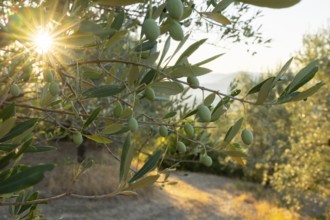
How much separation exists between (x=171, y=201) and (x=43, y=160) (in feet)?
18.1

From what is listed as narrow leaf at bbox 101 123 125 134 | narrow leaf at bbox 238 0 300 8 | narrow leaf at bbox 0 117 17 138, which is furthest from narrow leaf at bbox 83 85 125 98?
narrow leaf at bbox 238 0 300 8

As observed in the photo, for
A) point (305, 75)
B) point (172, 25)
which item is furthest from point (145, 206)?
point (172, 25)

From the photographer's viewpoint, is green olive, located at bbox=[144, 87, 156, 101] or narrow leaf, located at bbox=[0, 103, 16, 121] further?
green olive, located at bbox=[144, 87, 156, 101]

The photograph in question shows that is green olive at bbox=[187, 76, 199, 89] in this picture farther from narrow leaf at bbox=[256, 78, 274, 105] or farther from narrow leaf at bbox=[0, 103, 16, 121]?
narrow leaf at bbox=[0, 103, 16, 121]

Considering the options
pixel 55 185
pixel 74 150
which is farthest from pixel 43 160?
pixel 55 185

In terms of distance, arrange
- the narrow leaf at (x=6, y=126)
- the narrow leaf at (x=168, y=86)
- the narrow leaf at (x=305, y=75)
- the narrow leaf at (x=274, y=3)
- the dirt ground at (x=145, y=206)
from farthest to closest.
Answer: the dirt ground at (x=145, y=206)
the narrow leaf at (x=168, y=86)
the narrow leaf at (x=305, y=75)
the narrow leaf at (x=6, y=126)
the narrow leaf at (x=274, y=3)

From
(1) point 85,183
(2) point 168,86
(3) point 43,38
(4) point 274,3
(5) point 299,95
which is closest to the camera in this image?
(4) point 274,3

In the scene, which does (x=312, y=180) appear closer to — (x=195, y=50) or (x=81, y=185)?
(x=81, y=185)

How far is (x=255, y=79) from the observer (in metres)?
21.2

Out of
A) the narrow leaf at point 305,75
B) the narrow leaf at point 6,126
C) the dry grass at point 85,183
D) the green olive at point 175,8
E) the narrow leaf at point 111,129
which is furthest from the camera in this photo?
the dry grass at point 85,183

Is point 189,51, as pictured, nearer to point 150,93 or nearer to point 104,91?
point 150,93

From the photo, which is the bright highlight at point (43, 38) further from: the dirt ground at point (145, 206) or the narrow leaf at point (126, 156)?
the dirt ground at point (145, 206)

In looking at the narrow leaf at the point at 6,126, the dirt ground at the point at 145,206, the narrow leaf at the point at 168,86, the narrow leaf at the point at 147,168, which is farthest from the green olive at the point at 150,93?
the dirt ground at the point at 145,206

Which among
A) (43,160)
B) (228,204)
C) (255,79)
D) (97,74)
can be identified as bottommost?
(228,204)
